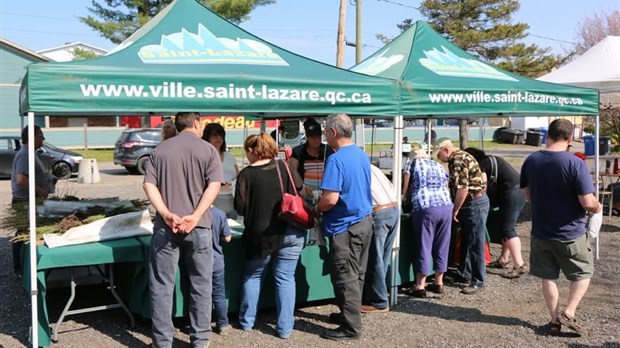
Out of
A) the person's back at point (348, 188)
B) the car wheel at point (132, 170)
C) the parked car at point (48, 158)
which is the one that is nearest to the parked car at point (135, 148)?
the car wheel at point (132, 170)

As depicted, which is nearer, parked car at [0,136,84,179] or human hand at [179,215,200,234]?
human hand at [179,215,200,234]

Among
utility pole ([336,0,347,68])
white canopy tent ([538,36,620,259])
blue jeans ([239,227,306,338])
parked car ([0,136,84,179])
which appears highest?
utility pole ([336,0,347,68])

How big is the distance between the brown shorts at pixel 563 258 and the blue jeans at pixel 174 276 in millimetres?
2500

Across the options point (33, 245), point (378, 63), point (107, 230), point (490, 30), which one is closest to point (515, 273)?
point (378, 63)

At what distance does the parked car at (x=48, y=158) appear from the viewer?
17.3 m

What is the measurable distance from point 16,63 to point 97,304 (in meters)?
26.9

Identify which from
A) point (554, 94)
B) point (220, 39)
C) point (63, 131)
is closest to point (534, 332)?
point (554, 94)

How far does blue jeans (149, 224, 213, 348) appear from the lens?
13.8ft

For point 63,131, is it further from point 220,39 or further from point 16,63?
point 220,39

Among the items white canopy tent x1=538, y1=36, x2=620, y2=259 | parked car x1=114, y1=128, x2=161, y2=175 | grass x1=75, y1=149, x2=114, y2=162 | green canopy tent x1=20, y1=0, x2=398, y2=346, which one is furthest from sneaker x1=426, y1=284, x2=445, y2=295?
grass x1=75, y1=149, x2=114, y2=162

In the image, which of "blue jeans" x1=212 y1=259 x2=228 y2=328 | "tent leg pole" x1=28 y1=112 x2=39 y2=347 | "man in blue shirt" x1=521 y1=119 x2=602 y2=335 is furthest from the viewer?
"blue jeans" x1=212 y1=259 x2=228 y2=328

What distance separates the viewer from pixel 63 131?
29.1 meters

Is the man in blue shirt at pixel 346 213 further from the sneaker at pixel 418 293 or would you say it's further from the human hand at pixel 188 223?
the sneaker at pixel 418 293

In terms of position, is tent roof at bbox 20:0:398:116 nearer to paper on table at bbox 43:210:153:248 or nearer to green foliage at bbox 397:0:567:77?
paper on table at bbox 43:210:153:248
